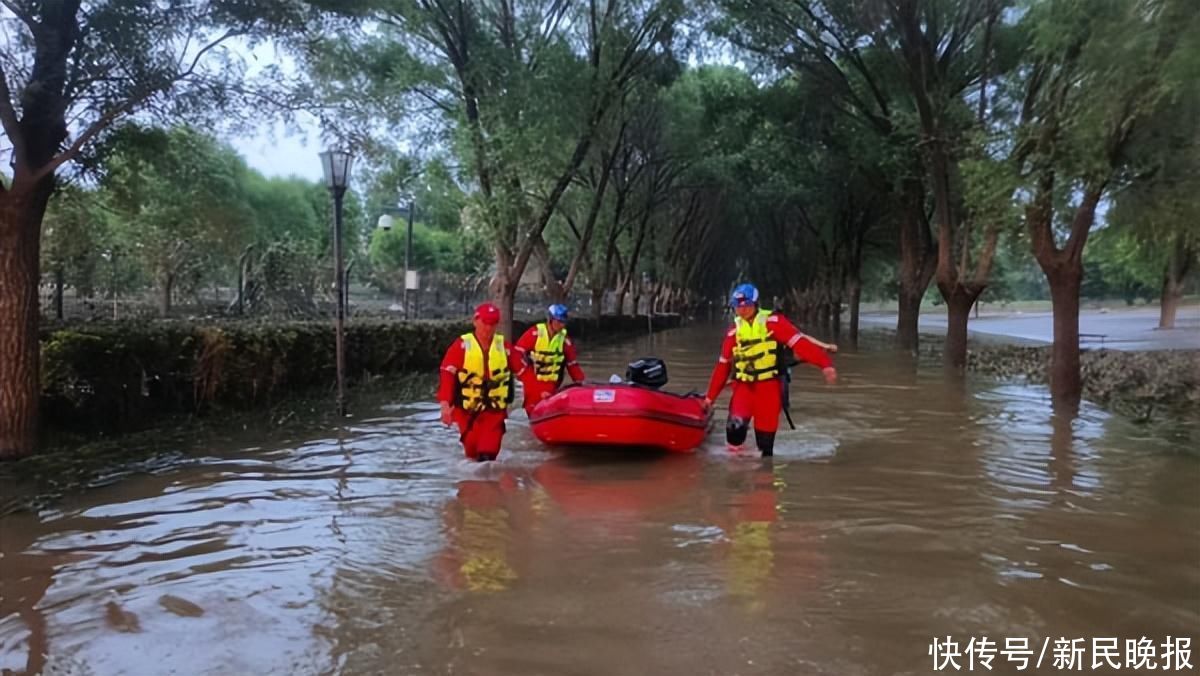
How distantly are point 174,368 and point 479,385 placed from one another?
169 inches

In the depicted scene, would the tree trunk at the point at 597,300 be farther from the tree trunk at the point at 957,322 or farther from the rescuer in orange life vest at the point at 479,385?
the rescuer in orange life vest at the point at 479,385

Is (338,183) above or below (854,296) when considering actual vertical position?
above

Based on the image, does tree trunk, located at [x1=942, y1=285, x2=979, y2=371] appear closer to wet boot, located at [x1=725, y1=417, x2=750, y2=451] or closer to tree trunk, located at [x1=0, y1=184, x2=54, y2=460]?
wet boot, located at [x1=725, y1=417, x2=750, y2=451]

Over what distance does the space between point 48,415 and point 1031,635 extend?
8.71m

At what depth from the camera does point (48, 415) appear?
A: 29.4 feet

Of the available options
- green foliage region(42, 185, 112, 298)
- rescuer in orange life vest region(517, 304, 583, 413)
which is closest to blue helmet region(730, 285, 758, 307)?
rescuer in orange life vest region(517, 304, 583, 413)

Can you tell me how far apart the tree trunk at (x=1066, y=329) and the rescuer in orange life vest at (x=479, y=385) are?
8.95 metres

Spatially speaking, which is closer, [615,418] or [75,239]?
[615,418]

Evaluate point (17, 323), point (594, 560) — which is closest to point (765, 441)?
point (594, 560)

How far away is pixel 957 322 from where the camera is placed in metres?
20.2

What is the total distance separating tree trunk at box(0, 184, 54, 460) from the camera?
777 cm

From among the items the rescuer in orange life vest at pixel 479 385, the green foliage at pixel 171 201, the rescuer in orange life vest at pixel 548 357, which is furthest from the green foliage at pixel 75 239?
the rescuer in orange life vest at pixel 479 385

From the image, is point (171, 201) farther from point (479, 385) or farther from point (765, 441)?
point (765, 441)

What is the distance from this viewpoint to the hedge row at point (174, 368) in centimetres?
903
